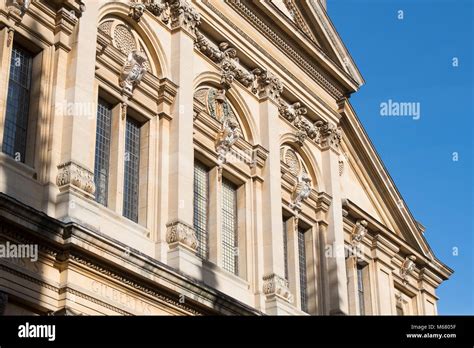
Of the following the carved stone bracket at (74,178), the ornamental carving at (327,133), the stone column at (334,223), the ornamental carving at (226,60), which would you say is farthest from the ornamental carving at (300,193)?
the carved stone bracket at (74,178)

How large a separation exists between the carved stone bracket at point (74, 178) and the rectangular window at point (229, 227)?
7.16 metres

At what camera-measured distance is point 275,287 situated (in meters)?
32.4

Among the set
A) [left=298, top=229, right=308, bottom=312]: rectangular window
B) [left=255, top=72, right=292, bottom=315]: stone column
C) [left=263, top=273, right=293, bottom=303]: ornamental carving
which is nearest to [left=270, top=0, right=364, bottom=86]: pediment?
[left=255, top=72, right=292, bottom=315]: stone column

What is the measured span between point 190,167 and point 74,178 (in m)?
5.49

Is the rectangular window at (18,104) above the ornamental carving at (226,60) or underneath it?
underneath

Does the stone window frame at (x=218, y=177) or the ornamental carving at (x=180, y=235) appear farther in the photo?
the stone window frame at (x=218, y=177)

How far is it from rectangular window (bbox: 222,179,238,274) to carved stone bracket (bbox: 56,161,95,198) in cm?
716

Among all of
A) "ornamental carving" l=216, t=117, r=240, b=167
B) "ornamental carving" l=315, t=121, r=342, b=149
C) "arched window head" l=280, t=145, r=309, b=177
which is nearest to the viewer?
"ornamental carving" l=216, t=117, r=240, b=167

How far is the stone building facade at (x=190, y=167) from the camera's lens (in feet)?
82.7

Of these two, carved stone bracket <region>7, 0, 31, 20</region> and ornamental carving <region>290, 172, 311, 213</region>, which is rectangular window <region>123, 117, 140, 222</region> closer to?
carved stone bracket <region>7, 0, 31, 20</region>

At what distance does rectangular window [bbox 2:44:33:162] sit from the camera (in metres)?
25.7

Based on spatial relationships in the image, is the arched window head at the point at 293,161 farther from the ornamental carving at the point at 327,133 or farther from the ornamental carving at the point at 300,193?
the ornamental carving at the point at 327,133
